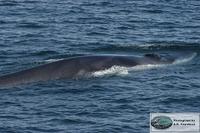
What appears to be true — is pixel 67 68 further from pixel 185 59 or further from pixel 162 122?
pixel 162 122

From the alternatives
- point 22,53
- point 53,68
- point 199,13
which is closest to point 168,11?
point 199,13

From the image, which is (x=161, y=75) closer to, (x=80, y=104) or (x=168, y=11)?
(x=80, y=104)

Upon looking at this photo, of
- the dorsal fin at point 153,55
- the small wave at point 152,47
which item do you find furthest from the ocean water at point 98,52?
the dorsal fin at point 153,55

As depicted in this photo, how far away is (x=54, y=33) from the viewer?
209 feet

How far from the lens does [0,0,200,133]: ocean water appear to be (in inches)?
1554

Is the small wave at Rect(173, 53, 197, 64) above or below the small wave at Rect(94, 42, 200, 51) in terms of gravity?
below

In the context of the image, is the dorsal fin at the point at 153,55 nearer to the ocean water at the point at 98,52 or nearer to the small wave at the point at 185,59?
the ocean water at the point at 98,52

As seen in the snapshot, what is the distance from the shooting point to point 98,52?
56.5m

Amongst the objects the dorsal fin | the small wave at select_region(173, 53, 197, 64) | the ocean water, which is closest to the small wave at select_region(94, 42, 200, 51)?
the ocean water

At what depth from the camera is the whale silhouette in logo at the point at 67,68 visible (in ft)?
149

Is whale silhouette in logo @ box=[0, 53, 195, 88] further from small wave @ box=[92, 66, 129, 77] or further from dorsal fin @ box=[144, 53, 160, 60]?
dorsal fin @ box=[144, 53, 160, 60]

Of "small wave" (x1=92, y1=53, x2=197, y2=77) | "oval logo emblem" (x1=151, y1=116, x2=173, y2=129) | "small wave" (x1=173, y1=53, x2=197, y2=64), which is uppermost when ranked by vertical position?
"oval logo emblem" (x1=151, y1=116, x2=173, y2=129)

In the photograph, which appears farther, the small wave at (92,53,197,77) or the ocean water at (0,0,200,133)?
the small wave at (92,53,197,77)

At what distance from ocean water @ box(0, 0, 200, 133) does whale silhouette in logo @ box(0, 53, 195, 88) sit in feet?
1.64
